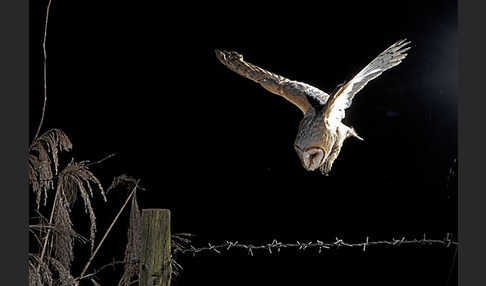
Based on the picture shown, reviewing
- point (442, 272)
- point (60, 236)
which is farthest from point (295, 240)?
point (60, 236)

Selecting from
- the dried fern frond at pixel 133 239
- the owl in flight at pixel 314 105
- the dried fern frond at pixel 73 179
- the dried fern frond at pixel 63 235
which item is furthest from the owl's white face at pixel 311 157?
the dried fern frond at pixel 63 235

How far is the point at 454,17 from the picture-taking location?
11.3 feet

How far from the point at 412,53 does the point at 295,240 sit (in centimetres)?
110

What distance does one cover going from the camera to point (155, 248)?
2.32m

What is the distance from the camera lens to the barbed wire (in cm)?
305

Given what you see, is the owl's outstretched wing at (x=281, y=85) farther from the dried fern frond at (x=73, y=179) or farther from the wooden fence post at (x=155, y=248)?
the wooden fence post at (x=155, y=248)

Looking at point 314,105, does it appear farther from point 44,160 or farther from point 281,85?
point 44,160

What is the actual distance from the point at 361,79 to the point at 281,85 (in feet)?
1.24

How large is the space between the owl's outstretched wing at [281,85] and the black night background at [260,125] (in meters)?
0.04

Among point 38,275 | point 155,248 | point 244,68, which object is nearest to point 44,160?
point 38,275

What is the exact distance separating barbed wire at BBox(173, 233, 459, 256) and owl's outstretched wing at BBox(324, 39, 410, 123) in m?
0.59

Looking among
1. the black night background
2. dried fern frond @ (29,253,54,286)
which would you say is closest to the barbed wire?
the black night background

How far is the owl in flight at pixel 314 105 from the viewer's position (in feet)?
10.4

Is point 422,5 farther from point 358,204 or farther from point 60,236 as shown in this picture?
point 60,236
